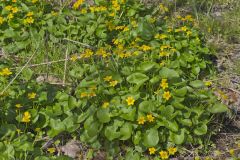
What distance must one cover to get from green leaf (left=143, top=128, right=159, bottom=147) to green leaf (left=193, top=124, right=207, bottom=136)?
0.32 m

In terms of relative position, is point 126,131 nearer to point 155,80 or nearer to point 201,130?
point 155,80

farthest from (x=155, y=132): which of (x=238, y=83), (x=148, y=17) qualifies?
(x=148, y=17)

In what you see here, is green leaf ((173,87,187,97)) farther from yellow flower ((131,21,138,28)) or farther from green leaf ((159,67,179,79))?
yellow flower ((131,21,138,28))

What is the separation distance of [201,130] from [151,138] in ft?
1.28

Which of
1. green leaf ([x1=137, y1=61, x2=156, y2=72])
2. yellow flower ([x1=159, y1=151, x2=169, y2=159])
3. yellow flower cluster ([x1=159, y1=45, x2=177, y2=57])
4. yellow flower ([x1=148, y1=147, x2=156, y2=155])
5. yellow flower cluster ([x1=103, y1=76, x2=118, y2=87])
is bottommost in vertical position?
yellow flower ([x1=159, y1=151, x2=169, y2=159])

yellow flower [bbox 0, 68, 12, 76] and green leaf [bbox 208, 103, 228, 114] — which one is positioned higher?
yellow flower [bbox 0, 68, 12, 76]

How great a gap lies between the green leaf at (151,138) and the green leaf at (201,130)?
0.32m

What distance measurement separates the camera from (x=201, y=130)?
3484mm

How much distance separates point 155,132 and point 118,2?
1677 millimetres

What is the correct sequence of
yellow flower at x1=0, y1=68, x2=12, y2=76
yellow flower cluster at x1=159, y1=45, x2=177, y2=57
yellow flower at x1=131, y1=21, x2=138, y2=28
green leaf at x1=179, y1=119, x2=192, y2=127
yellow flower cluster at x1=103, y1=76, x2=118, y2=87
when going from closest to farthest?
1. green leaf at x1=179, y1=119, x2=192, y2=127
2. yellow flower cluster at x1=103, y1=76, x2=118, y2=87
3. yellow flower at x1=0, y1=68, x2=12, y2=76
4. yellow flower cluster at x1=159, y1=45, x2=177, y2=57
5. yellow flower at x1=131, y1=21, x2=138, y2=28

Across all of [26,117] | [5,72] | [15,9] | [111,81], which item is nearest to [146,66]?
[111,81]

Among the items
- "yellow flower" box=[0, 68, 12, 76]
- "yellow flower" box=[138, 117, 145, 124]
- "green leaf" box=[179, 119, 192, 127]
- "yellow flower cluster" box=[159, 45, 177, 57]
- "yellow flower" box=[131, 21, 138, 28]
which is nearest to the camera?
"yellow flower" box=[138, 117, 145, 124]

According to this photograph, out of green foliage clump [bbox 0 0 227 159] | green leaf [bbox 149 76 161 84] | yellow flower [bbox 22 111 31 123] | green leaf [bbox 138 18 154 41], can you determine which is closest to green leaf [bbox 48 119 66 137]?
green foliage clump [bbox 0 0 227 159]

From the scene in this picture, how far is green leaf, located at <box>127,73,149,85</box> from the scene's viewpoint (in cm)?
354
